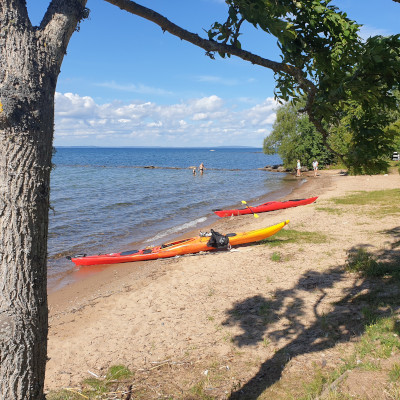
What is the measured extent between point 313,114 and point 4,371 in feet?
12.2

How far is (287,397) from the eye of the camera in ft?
12.7

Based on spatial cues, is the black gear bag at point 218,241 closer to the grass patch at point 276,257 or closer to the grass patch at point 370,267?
the grass patch at point 276,257

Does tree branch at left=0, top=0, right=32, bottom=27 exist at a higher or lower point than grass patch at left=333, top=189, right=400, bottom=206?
higher

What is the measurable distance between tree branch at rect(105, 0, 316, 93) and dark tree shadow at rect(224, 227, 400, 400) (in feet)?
11.5

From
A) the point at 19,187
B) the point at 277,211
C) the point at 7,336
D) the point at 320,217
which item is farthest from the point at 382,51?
the point at 277,211

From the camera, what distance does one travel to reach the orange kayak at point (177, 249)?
464 inches

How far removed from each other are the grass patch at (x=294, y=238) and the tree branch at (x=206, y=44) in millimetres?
7799

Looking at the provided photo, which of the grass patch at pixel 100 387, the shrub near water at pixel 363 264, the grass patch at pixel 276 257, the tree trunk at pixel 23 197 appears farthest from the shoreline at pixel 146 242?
the tree trunk at pixel 23 197

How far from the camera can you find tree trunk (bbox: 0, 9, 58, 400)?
2.29m

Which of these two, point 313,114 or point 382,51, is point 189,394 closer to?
point 313,114

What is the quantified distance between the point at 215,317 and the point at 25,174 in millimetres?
5186

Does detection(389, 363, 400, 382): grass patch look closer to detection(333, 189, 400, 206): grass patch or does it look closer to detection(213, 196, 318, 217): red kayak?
detection(333, 189, 400, 206): grass patch

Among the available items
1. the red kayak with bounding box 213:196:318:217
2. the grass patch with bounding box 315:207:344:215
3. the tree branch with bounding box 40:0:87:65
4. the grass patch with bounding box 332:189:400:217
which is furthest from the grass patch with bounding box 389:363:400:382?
the red kayak with bounding box 213:196:318:217

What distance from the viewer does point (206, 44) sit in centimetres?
363
